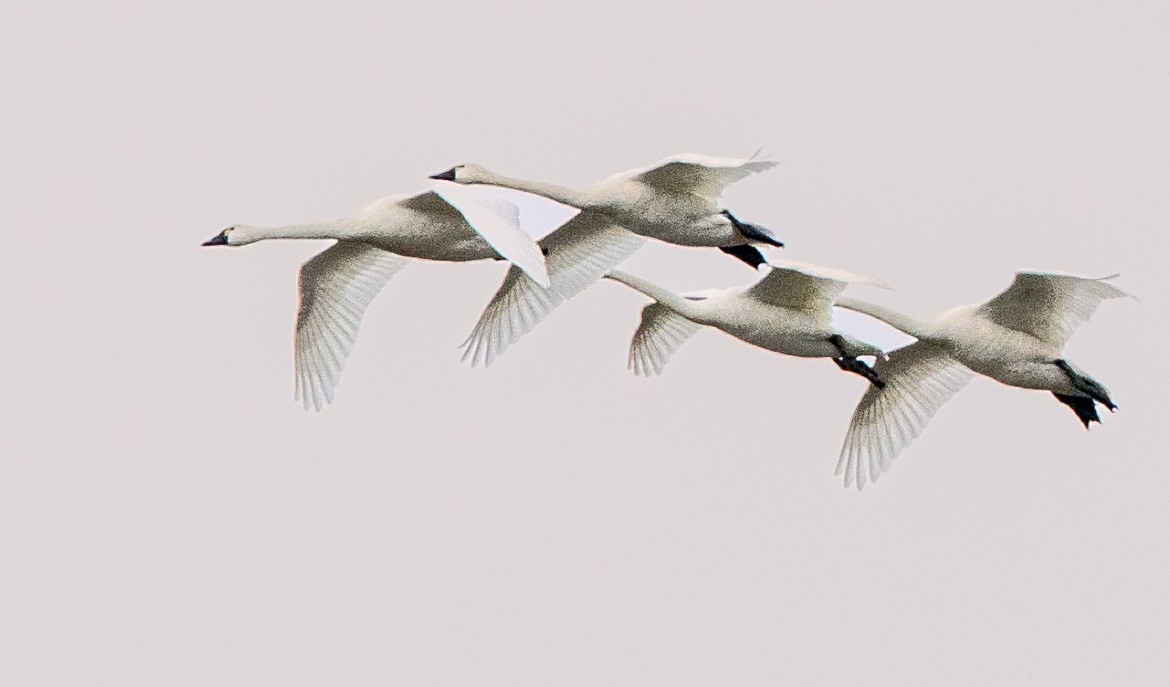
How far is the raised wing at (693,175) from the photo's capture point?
2002 centimetres

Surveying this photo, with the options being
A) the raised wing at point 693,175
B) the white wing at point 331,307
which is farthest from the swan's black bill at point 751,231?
the white wing at point 331,307

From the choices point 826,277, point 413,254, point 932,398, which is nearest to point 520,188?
point 413,254

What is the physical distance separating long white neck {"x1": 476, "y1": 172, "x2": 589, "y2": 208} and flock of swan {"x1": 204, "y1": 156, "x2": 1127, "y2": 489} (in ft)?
0.04

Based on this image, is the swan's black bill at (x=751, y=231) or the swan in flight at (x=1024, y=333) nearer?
the swan in flight at (x=1024, y=333)

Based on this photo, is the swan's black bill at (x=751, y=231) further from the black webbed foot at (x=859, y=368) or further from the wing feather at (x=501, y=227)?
the wing feather at (x=501, y=227)

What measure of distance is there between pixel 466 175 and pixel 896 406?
14.4ft

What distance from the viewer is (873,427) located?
74.3 feet

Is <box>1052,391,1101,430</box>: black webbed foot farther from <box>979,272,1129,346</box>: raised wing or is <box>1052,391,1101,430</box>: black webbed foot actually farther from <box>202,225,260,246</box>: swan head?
<box>202,225,260,246</box>: swan head

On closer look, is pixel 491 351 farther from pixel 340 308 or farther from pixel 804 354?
pixel 804 354

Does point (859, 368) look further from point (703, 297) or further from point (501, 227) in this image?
point (501, 227)

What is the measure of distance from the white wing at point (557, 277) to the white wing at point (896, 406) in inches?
99.9

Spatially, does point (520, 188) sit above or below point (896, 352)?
above

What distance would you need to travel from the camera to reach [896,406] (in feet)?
73.9

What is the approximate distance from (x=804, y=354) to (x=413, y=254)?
11.3 feet
